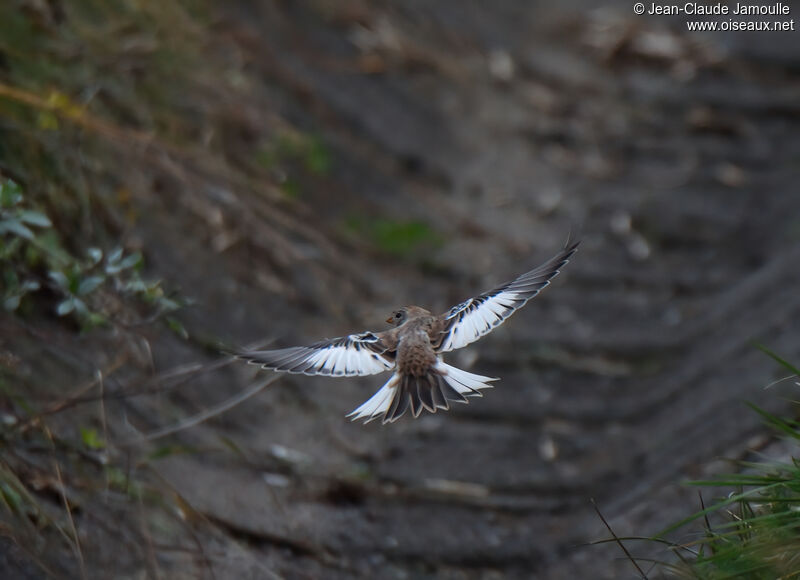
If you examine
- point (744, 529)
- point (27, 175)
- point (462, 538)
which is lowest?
point (744, 529)

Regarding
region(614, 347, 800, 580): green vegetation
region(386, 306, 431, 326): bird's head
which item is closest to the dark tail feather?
region(386, 306, 431, 326): bird's head

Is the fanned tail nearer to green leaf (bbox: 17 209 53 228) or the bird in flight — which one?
the bird in flight

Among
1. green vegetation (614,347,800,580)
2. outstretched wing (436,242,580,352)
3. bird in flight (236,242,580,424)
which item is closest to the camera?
green vegetation (614,347,800,580)

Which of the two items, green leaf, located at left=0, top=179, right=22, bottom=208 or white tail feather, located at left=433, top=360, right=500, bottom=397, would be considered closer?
green leaf, located at left=0, top=179, right=22, bottom=208

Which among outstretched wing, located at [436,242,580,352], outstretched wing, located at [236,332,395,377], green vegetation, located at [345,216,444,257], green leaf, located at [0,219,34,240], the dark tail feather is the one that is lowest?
the dark tail feather

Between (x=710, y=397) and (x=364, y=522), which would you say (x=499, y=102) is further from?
(x=364, y=522)

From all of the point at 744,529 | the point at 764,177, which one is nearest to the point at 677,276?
the point at 764,177

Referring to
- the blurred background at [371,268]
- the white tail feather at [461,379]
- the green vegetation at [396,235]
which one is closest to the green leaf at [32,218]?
the blurred background at [371,268]
